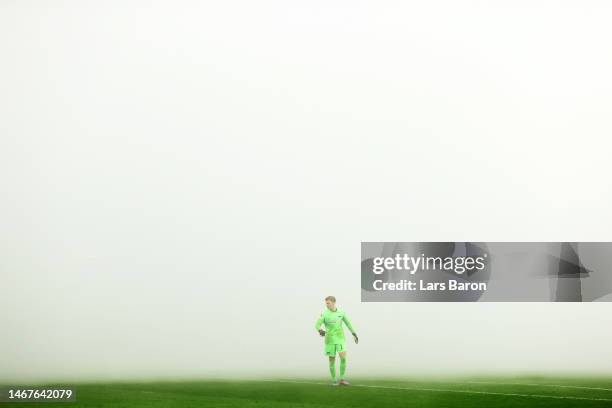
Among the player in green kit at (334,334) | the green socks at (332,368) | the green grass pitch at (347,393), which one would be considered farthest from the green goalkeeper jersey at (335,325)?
the green grass pitch at (347,393)

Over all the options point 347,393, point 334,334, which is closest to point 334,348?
point 334,334

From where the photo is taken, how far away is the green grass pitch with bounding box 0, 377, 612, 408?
618 cm

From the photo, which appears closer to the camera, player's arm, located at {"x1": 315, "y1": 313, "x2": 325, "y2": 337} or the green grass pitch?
the green grass pitch

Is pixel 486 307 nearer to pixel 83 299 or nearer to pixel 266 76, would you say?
pixel 266 76

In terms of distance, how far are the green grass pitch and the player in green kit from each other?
13 cm

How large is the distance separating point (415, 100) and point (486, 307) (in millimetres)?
1501

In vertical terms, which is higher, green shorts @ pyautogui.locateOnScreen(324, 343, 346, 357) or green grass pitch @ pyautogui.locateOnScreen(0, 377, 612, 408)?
green shorts @ pyautogui.locateOnScreen(324, 343, 346, 357)

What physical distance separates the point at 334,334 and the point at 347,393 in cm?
40

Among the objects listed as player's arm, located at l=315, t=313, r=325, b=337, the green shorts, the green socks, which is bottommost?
the green socks

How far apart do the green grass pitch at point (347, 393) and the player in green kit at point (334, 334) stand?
0.41 feet

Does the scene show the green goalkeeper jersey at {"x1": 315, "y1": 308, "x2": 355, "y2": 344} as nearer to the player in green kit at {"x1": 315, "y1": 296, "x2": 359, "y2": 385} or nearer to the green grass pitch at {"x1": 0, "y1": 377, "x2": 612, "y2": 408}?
the player in green kit at {"x1": 315, "y1": 296, "x2": 359, "y2": 385}

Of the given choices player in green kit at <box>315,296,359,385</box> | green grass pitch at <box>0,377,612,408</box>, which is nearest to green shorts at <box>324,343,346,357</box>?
player in green kit at <box>315,296,359,385</box>

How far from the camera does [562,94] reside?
642 centimetres

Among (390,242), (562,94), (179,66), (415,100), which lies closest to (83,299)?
(179,66)
